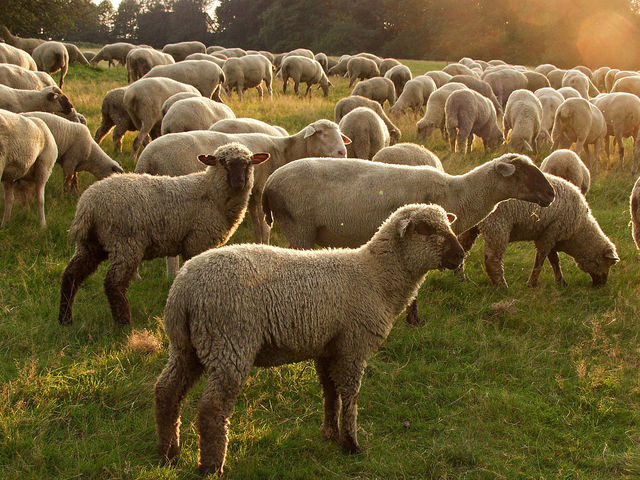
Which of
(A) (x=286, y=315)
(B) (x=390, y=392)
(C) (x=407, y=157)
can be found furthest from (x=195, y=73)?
(A) (x=286, y=315)

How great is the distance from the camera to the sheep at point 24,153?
7095 millimetres

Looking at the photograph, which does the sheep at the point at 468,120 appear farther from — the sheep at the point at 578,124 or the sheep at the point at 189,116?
the sheep at the point at 189,116

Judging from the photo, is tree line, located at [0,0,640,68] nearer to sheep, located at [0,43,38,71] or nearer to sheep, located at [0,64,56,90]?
sheep, located at [0,43,38,71]

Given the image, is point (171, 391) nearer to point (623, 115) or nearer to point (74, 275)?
point (74, 275)

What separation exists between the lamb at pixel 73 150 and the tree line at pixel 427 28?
35565mm

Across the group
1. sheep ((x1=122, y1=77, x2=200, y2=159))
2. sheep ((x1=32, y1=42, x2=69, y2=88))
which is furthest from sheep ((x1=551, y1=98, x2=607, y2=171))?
sheep ((x1=32, y1=42, x2=69, y2=88))

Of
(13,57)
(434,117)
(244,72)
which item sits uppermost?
(13,57)

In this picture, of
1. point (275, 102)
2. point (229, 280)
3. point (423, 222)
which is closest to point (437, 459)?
point (423, 222)

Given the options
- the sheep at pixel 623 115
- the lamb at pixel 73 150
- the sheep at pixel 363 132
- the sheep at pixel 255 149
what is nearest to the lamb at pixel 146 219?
the sheep at pixel 255 149

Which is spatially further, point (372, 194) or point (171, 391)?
point (372, 194)

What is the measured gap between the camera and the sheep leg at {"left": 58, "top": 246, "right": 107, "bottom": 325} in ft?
17.9

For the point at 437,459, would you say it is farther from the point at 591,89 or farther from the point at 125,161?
the point at 591,89

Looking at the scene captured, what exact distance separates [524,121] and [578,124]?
4.78 feet

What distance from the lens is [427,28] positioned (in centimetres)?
5669
